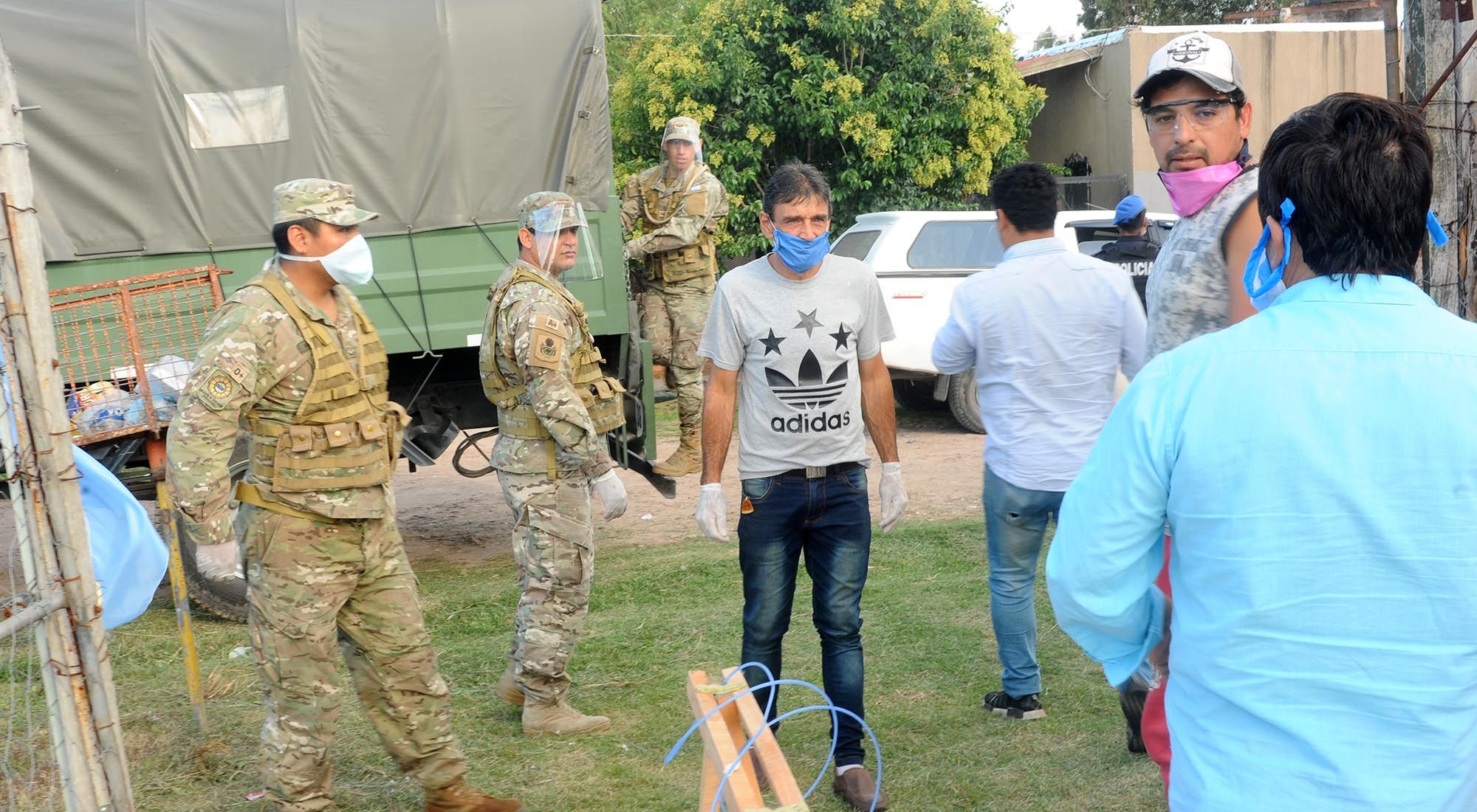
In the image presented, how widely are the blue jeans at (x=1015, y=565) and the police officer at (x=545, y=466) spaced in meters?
1.52

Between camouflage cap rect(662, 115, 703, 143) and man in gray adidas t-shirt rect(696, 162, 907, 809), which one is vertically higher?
camouflage cap rect(662, 115, 703, 143)

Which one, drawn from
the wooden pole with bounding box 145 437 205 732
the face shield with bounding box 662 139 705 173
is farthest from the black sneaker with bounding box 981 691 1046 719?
the face shield with bounding box 662 139 705 173

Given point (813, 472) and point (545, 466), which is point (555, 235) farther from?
point (813, 472)

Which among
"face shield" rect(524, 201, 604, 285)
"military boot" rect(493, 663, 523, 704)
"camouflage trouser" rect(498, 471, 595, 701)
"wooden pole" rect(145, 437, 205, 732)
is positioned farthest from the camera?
"military boot" rect(493, 663, 523, 704)

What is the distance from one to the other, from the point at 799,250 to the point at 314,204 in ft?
4.91

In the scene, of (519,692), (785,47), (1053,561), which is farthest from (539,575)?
(785,47)

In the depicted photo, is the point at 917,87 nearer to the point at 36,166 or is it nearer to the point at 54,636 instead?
the point at 36,166

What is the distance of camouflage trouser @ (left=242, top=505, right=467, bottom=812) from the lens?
363cm

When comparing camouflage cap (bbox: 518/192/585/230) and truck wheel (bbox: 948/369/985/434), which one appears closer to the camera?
camouflage cap (bbox: 518/192/585/230)

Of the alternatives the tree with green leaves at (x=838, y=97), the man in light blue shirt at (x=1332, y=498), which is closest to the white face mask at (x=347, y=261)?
the man in light blue shirt at (x=1332, y=498)

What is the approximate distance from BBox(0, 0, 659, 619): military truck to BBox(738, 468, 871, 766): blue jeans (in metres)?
3.02

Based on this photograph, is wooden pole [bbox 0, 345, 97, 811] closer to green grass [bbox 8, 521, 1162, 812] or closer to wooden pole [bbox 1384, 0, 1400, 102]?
green grass [bbox 8, 521, 1162, 812]

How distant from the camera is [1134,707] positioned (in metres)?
3.64

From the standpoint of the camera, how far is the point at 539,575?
15.4ft
